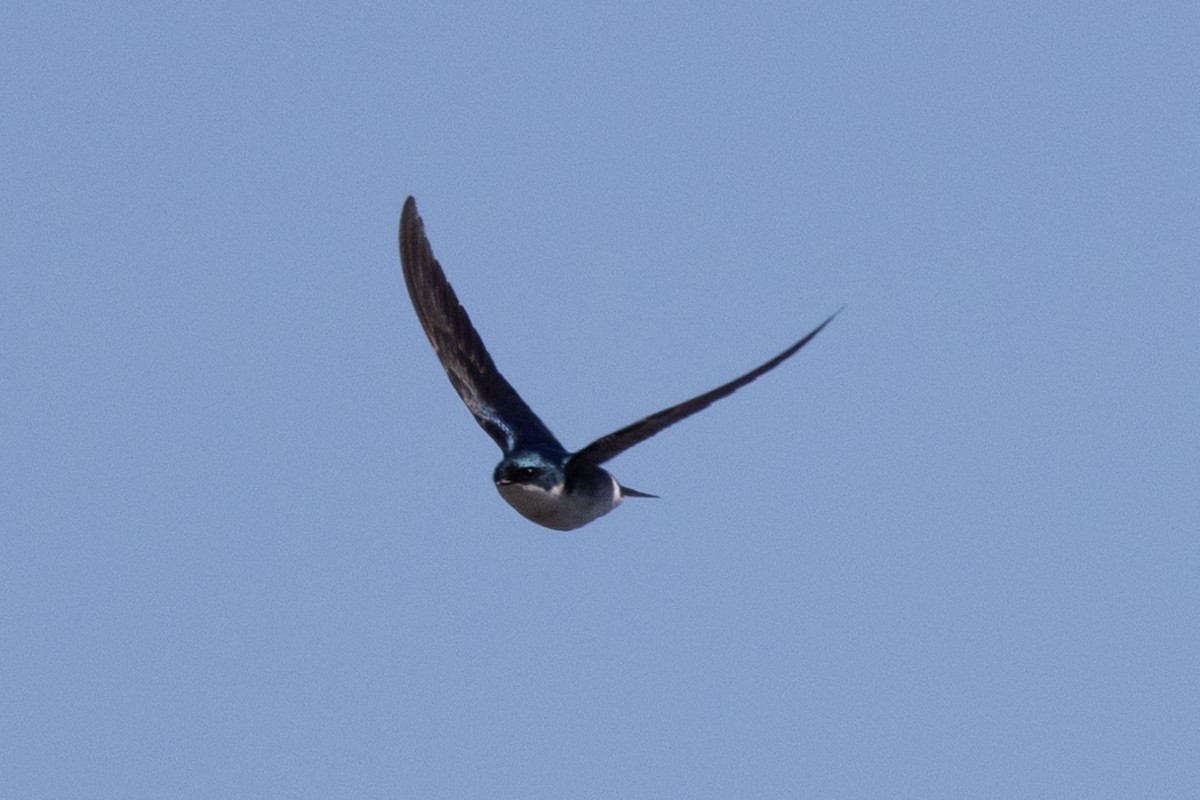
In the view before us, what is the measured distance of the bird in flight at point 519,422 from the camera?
13.2 m

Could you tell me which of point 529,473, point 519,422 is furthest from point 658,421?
point 519,422

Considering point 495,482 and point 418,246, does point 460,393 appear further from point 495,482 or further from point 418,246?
point 495,482

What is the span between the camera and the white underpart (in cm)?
1444

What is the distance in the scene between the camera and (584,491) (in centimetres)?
1468

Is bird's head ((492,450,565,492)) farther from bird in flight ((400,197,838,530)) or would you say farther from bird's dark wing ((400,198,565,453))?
bird's dark wing ((400,198,565,453))

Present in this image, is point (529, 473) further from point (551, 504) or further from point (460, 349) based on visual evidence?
point (460, 349)

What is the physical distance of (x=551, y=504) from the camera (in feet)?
47.5

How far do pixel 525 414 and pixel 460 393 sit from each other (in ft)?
2.18

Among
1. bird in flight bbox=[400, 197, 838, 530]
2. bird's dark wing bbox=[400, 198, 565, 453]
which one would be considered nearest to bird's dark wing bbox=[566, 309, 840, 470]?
bird in flight bbox=[400, 197, 838, 530]

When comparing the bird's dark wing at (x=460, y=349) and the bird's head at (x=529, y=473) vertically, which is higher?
the bird's dark wing at (x=460, y=349)

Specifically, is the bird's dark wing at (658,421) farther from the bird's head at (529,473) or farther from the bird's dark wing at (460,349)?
the bird's dark wing at (460,349)

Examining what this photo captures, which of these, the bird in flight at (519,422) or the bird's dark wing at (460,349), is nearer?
the bird in flight at (519,422)

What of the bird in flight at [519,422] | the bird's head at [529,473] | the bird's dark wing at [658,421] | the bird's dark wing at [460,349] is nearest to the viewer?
the bird's dark wing at [658,421]

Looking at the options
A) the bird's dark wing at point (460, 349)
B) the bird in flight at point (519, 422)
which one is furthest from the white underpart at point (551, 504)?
the bird's dark wing at point (460, 349)
